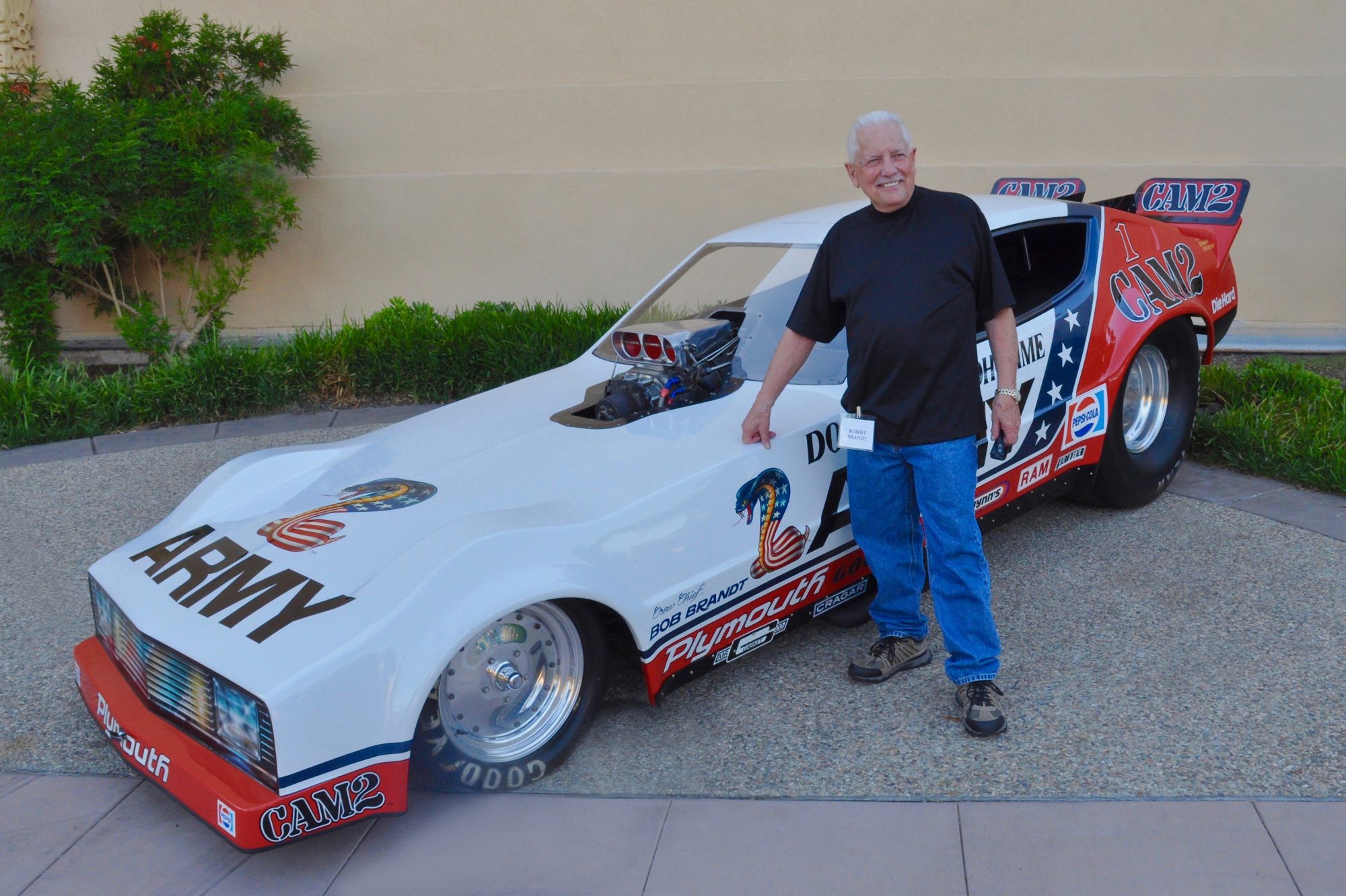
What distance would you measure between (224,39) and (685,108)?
3.24m

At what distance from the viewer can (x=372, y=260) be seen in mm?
8367

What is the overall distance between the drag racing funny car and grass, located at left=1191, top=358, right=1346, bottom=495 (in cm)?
105

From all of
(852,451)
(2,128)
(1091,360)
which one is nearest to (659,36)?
(2,128)

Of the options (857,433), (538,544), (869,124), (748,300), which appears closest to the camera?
(538,544)

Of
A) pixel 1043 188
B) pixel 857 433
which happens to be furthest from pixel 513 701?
pixel 1043 188

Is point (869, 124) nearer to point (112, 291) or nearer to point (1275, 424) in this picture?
point (1275, 424)

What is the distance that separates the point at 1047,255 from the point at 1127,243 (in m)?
0.38

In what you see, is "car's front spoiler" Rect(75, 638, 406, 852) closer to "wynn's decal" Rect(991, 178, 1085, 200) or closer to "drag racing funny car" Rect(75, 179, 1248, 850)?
"drag racing funny car" Rect(75, 179, 1248, 850)

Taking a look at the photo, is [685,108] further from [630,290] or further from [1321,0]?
[1321,0]

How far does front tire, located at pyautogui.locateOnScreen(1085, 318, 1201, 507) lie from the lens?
455cm

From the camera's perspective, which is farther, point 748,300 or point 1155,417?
point 1155,417

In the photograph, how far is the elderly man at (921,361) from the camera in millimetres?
3018

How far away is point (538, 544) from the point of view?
288 centimetres

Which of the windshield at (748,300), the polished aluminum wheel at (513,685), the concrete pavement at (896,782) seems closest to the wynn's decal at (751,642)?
the concrete pavement at (896,782)
